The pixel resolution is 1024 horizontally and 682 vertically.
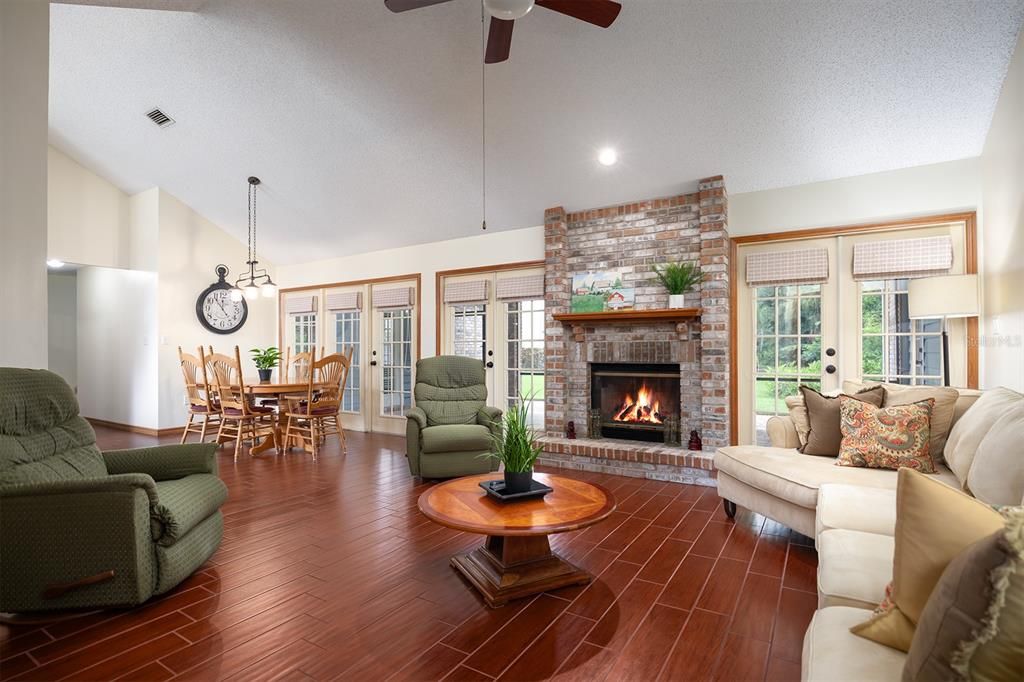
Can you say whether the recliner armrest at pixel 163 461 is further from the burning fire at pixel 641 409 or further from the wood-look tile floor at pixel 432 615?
the burning fire at pixel 641 409

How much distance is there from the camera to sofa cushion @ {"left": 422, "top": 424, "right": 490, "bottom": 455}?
13.3ft

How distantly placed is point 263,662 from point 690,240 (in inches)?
166

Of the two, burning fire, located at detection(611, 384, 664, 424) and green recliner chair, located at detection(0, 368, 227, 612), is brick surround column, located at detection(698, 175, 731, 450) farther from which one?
green recliner chair, located at detection(0, 368, 227, 612)

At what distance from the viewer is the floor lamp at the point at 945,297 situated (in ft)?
10.5

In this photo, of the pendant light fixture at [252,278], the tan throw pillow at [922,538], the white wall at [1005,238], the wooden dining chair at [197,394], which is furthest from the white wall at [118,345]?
the white wall at [1005,238]

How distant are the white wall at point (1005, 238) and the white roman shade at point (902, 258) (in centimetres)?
24

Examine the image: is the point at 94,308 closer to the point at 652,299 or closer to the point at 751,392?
the point at 652,299

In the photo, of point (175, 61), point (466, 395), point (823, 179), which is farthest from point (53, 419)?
point (823, 179)

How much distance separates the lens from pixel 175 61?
13.7ft

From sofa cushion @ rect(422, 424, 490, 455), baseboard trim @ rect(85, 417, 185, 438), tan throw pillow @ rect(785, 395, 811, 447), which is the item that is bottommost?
baseboard trim @ rect(85, 417, 185, 438)

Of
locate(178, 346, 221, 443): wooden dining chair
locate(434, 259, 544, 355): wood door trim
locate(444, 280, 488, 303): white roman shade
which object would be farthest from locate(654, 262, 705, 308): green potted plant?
locate(178, 346, 221, 443): wooden dining chair

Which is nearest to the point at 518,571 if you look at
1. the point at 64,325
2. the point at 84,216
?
the point at 84,216

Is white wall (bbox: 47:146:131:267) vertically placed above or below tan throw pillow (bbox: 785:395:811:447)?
above

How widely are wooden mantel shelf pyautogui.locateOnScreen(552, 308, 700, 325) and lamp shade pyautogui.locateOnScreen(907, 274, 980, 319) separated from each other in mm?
1467
